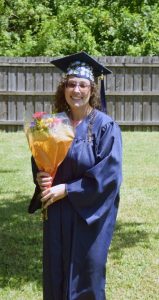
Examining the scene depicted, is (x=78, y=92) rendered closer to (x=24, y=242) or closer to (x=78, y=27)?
(x=24, y=242)

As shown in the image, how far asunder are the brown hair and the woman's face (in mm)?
69

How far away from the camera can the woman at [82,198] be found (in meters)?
3.48

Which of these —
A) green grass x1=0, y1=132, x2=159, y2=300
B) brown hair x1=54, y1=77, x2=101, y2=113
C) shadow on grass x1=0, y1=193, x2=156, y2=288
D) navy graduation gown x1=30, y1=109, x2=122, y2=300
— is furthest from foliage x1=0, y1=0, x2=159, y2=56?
navy graduation gown x1=30, y1=109, x2=122, y2=300

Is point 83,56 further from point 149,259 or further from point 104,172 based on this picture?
point 149,259

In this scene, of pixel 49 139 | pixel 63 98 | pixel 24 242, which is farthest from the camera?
pixel 24 242

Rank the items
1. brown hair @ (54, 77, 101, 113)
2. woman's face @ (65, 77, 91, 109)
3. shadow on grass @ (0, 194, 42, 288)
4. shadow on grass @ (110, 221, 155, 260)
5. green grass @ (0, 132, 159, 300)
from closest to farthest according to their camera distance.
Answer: woman's face @ (65, 77, 91, 109) → brown hair @ (54, 77, 101, 113) → green grass @ (0, 132, 159, 300) → shadow on grass @ (0, 194, 42, 288) → shadow on grass @ (110, 221, 155, 260)

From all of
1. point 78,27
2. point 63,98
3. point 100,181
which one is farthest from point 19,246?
point 78,27

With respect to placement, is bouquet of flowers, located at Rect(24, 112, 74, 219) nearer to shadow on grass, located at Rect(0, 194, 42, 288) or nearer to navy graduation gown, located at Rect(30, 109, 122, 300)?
navy graduation gown, located at Rect(30, 109, 122, 300)

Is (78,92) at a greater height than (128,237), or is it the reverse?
(78,92)

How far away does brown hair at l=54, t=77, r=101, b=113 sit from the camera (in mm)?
3689

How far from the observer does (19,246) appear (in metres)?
5.93

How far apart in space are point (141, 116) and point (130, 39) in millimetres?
2919

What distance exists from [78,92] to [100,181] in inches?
21.4

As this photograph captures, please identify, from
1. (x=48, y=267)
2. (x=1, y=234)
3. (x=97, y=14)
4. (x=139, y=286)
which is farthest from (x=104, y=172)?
(x=97, y=14)
